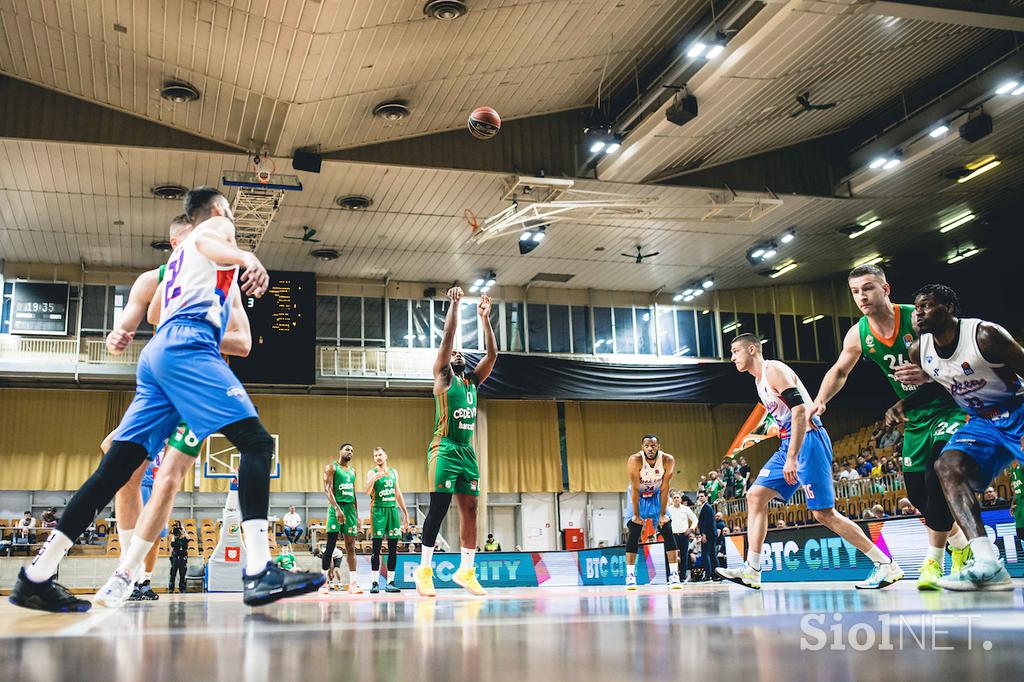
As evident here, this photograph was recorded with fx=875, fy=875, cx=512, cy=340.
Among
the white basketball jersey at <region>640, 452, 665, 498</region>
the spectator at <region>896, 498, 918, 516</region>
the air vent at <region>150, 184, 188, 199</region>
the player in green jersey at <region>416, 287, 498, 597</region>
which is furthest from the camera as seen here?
the air vent at <region>150, 184, 188, 199</region>

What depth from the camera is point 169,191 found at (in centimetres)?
1739

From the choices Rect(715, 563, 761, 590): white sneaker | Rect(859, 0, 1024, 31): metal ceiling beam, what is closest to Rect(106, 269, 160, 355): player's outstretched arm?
Rect(715, 563, 761, 590): white sneaker

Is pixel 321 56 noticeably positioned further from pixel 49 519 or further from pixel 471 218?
pixel 49 519

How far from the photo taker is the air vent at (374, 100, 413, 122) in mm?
14703

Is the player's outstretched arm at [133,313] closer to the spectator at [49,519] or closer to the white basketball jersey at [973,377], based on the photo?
the white basketball jersey at [973,377]

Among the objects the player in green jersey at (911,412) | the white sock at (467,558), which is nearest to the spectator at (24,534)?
the white sock at (467,558)

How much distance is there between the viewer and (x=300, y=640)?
252 cm

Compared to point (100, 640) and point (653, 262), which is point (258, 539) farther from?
point (653, 262)

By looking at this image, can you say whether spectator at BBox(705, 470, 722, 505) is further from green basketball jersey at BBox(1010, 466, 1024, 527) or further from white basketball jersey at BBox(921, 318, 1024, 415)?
white basketball jersey at BBox(921, 318, 1024, 415)

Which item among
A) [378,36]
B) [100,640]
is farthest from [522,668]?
[378,36]

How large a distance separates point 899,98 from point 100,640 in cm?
1844

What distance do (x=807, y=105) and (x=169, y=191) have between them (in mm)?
12438

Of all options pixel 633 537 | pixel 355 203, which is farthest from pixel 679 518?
pixel 355 203

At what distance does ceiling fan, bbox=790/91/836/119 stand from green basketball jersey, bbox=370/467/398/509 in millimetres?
10153
